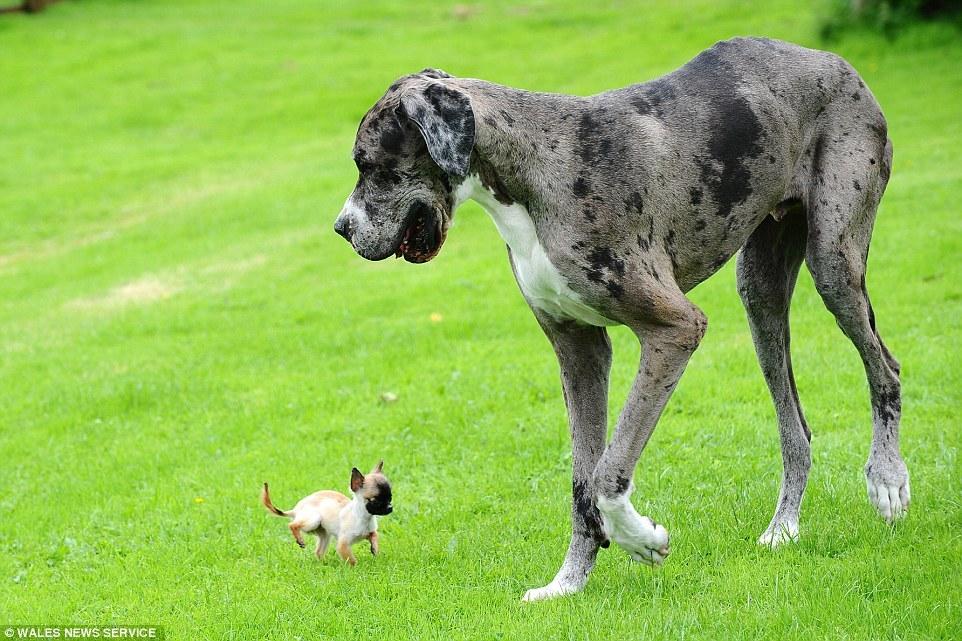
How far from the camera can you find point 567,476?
765 cm

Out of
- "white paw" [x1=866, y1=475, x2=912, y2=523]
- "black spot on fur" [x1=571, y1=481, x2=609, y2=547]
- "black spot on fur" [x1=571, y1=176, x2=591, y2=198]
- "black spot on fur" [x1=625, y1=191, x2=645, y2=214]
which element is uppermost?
"black spot on fur" [x1=571, y1=176, x2=591, y2=198]

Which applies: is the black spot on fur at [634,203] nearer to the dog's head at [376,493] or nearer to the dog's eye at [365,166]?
the dog's eye at [365,166]

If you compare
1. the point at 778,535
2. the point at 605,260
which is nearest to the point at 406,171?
the point at 605,260

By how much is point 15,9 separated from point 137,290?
81.8ft

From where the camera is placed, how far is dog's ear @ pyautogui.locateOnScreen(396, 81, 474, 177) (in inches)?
193

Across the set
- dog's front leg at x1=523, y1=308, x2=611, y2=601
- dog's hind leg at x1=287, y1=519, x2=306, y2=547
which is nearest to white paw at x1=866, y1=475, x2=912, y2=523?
dog's front leg at x1=523, y1=308, x2=611, y2=601

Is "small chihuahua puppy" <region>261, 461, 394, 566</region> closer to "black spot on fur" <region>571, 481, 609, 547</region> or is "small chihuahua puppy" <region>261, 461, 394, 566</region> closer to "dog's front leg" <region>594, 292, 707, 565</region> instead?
"black spot on fur" <region>571, 481, 609, 547</region>

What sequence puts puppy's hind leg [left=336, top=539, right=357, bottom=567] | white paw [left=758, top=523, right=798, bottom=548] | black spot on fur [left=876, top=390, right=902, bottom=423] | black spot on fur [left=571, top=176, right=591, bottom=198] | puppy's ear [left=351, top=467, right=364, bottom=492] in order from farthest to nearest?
1. puppy's hind leg [left=336, top=539, right=357, bottom=567]
2. puppy's ear [left=351, top=467, right=364, bottom=492]
3. black spot on fur [left=876, top=390, right=902, bottom=423]
4. white paw [left=758, top=523, right=798, bottom=548]
5. black spot on fur [left=571, top=176, right=591, bottom=198]

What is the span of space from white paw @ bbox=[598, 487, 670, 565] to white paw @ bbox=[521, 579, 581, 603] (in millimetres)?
522

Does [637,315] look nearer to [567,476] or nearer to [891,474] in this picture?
[891,474]

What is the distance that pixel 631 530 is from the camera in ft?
16.7

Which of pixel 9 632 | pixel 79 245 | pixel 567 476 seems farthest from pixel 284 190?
pixel 9 632

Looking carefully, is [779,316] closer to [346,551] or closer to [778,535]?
[778,535]

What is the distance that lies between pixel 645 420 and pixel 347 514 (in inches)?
78.7
